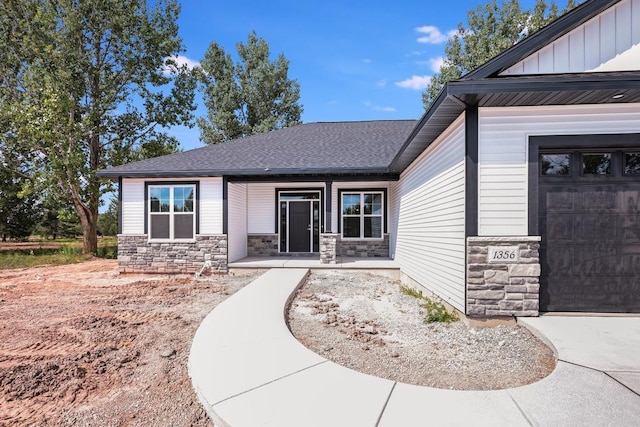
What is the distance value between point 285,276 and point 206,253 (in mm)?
2837

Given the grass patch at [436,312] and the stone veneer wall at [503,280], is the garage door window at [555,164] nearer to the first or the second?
the stone veneer wall at [503,280]

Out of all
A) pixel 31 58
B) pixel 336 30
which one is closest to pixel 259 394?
pixel 336 30

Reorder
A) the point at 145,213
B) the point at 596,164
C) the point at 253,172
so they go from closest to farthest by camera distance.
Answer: the point at 596,164
the point at 253,172
the point at 145,213

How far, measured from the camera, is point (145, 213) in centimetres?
967

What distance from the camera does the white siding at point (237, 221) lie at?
32.5 feet

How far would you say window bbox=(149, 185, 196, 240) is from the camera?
960cm

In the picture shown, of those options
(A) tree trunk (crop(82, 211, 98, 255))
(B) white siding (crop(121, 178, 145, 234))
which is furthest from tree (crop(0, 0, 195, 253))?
(B) white siding (crop(121, 178, 145, 234))

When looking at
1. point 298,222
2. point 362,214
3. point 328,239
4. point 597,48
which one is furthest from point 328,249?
point 597,48

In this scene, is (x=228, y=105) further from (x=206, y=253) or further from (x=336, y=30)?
(x=206, y=253)

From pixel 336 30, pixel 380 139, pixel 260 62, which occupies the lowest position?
pixel 380 139

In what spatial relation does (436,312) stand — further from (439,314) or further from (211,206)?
(211,206)

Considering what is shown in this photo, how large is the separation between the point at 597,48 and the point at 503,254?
305 cm

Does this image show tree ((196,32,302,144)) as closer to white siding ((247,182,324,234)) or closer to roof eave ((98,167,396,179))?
white siding ((247,182,324,234))

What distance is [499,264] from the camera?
4430 mm
